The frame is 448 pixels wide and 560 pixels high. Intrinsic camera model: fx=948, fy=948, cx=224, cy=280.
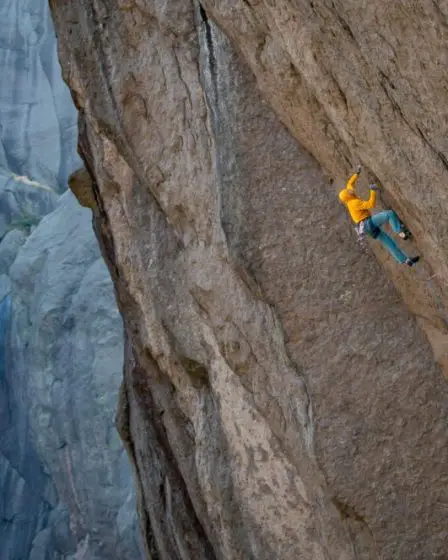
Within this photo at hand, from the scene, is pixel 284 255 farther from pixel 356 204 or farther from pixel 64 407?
pixel 64 407

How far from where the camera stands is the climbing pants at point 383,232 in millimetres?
7277

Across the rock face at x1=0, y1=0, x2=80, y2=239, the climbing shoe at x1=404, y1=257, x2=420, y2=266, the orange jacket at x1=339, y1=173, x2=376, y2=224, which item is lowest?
the climbing shoe at x1=404, y1=257, x2=420, y2=266

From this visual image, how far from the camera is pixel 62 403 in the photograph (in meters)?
23.8

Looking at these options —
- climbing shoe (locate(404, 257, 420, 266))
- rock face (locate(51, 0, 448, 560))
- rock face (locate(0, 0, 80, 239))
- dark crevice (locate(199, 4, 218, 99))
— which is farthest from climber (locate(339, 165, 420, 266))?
rock face (locate(0, 0, 80, 239))

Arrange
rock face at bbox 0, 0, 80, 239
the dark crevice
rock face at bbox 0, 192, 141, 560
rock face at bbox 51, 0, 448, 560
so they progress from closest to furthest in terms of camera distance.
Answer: rock face at bbox 51, 0, 448, 560
the dark crevice
rock face at bbox 0, 192, 141, 560
rock face at bbox 0, 0, 80, 239

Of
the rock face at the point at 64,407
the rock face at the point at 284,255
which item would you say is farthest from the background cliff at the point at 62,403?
the rock face at the point at 284,255

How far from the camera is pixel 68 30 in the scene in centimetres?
1161

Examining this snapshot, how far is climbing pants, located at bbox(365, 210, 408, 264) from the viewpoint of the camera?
23.9 feet

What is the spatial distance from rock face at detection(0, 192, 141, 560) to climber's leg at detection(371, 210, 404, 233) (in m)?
15.4

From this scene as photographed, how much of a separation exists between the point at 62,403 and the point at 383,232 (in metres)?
17.7

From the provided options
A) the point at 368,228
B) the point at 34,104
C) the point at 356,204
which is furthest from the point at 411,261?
the point at 34,104

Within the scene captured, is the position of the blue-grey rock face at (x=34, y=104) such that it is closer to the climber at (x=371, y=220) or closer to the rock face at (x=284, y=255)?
the rock face at (x=284, y=255)

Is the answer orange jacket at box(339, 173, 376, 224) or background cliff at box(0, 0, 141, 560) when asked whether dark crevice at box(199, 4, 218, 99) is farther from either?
background cliff at box(0, 0, 141, 560)

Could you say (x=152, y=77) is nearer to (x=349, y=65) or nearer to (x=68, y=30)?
(x=68, y=30)
